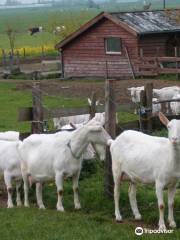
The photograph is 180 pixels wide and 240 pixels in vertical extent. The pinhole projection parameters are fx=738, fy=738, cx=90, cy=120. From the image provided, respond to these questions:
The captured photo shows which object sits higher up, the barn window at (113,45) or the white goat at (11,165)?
the barn window at (113,45)

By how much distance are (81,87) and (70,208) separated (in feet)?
75.6

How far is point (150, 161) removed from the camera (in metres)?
10.9

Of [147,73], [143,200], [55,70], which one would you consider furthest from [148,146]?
[55,70]

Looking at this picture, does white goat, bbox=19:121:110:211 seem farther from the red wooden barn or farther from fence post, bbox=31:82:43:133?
the red wooden barn

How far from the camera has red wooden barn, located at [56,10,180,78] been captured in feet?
129

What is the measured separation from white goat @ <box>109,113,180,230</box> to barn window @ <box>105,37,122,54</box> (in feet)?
94.5

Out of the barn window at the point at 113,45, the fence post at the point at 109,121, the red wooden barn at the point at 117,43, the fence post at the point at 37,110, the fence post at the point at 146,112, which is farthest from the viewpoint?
the barn window at the point at 113,45

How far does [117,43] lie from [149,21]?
2.12 metres

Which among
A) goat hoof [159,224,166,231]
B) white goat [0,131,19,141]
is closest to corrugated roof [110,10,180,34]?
white goat [0,131,19,141]

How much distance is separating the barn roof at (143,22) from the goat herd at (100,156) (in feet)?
83.0

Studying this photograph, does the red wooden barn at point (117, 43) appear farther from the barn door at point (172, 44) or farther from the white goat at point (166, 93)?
the white goat at point (166, 93)

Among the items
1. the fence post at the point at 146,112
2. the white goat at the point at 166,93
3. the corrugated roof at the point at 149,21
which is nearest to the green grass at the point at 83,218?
the fence post at the point at 146,112

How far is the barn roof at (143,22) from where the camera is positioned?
38688 mm

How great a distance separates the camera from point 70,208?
1259 cm
